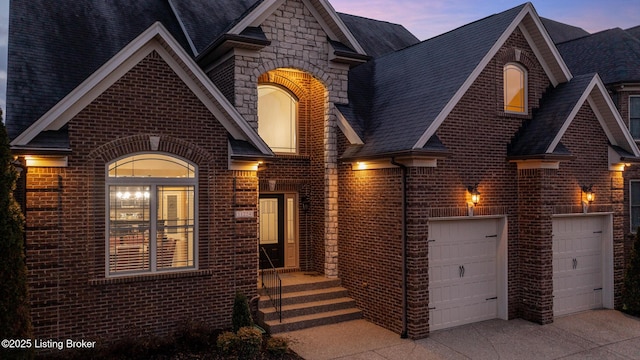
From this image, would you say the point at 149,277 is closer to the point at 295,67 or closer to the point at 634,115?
the point at 295,67

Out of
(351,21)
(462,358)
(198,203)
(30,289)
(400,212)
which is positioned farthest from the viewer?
(351,21)

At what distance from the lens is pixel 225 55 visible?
1249 cm

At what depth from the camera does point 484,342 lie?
10586mm

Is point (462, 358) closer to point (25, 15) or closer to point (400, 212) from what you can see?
point (400, 212)

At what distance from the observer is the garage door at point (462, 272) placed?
11.4 metres

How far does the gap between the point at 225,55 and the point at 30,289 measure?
704 centimetres

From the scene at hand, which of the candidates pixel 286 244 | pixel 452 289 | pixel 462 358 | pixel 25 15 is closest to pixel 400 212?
pixel 452 289

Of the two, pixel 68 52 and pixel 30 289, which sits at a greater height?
pixel 68 52

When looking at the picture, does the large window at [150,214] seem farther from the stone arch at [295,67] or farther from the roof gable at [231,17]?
the roof gable at [231,17]

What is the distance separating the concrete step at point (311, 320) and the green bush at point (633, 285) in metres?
7.53

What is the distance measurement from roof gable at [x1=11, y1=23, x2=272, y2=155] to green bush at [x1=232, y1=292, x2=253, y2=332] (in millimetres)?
3166

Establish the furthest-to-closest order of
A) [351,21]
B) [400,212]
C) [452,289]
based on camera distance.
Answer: [351,21] → [452,289] → [400,212]

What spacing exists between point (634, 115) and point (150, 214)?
16.8 m

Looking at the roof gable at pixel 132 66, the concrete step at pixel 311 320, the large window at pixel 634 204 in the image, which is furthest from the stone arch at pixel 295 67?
the large window at pixel 634 204
